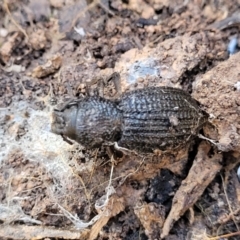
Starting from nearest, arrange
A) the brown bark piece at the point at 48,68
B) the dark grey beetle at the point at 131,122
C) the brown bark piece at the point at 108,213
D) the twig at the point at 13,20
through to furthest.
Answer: the dark grey beetle at the point at 131,122
the brown bark piece at the point at 108,213
the brown bark piece at the point at 48,68
the twig at the point at 13,20

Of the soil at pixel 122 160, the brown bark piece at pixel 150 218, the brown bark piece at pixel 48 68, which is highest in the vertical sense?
the brown bark piece at pixel 48 68

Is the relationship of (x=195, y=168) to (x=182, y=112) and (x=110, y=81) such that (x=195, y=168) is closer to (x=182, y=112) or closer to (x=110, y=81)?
(x=182, y=112)

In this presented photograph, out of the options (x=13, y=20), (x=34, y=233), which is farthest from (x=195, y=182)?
(x=13, y=20)

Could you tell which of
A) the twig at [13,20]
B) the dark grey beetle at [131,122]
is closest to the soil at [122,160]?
the dark grey beetle at [131,122]

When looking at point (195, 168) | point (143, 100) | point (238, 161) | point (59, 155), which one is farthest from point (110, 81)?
point (238, 161)

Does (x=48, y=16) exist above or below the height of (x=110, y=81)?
above

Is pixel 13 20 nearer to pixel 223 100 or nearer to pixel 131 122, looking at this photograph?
pixel 131 122

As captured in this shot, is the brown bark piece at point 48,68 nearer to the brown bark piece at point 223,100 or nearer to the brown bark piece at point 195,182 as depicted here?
the brown bark piece at point 223,100
